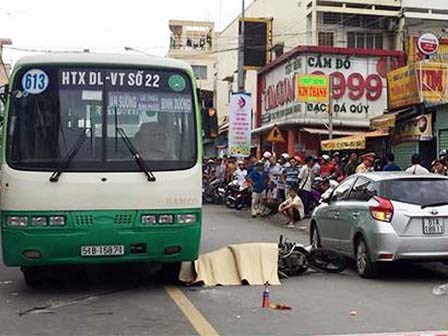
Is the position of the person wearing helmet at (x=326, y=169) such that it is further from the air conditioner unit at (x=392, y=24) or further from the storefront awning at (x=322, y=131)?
the air conditioner unit at (x=392, y=24)

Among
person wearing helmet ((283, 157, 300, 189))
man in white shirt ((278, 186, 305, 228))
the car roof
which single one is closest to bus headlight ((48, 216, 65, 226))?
the car roof

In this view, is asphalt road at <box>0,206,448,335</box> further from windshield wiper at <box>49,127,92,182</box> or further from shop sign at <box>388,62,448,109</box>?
shop sign at <box>388,62,448,109</box>

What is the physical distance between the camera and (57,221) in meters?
8.41

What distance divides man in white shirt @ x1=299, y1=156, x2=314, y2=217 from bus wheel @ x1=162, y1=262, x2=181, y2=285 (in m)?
10.3

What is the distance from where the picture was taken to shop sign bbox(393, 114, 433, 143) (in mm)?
20062

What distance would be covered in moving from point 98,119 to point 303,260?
3.70 m

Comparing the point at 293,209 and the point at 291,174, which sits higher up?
the point at 291,174

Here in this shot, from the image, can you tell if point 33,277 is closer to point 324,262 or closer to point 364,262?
point 324,262

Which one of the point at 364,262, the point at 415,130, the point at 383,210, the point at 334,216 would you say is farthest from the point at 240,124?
the point at 383,210

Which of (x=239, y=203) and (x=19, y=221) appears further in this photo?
(x=239, y=203)

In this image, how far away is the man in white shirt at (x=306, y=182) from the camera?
64.6 ft

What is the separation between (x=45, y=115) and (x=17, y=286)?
2.55 metres

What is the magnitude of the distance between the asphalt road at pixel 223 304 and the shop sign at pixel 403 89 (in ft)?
33.9

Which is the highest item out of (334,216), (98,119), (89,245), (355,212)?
(98,119)
